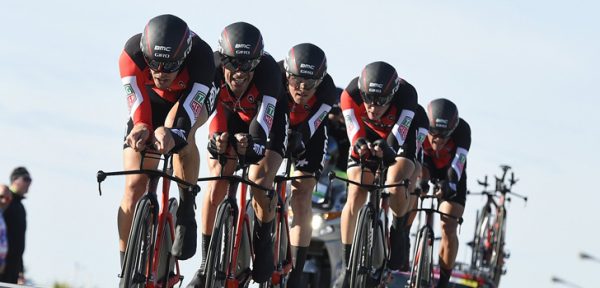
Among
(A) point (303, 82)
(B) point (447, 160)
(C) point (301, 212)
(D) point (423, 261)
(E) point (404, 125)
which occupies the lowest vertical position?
(D) point (423, 261)

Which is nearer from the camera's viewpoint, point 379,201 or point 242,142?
point 242,142

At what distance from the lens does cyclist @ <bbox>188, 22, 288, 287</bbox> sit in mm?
13422

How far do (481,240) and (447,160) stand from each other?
314 inches

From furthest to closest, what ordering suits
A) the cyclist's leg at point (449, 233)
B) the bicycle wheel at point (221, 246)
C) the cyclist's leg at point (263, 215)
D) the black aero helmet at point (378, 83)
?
the cyclist's leg at point (449, 233)
the black aero helmet at point (378, 83)
the cyclist's leg at point (263, 215)
the bicycle wheel at point (221, 246)

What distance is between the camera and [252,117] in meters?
13.9

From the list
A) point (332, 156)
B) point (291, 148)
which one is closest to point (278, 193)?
point (291, 148)

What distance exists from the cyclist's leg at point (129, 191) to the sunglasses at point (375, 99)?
4175 mm

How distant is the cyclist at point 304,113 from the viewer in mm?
15125

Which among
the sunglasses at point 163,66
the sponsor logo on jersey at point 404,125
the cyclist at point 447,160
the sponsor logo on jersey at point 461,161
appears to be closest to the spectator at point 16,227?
the sunglasses at point 163,66

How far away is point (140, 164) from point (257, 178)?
6.87ft

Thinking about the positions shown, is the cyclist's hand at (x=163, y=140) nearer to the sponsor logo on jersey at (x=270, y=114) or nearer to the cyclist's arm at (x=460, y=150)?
the sponsor logo on jersey at (x=270, y=114)

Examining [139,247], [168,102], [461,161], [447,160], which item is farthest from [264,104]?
[447,160]

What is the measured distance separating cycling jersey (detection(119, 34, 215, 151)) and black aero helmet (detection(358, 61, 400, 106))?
3.28 m

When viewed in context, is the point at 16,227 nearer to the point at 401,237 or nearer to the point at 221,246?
the point at 221,246
